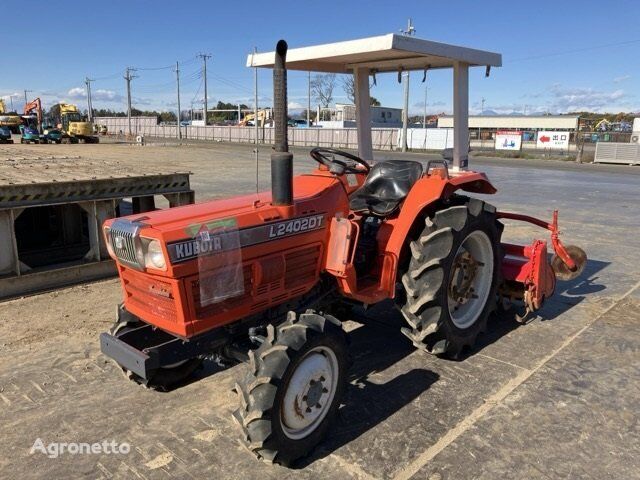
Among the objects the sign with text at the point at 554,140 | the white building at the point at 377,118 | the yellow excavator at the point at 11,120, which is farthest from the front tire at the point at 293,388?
the white building at the point at 377,118

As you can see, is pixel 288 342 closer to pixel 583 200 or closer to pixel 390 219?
pixel 390 219

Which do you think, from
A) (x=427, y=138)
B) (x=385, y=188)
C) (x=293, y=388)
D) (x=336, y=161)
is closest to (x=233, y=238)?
(x=293, y=388)

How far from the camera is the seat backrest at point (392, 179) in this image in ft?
13.7

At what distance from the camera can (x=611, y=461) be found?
2922 millimetres

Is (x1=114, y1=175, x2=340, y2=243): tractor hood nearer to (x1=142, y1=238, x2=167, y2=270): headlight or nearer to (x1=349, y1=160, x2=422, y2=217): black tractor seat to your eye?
(x1=142, y1=238, x2=167, y2=270): headlight

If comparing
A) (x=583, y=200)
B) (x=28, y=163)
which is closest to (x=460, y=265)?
(x=28, y=163)

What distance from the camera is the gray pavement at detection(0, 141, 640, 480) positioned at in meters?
2.88

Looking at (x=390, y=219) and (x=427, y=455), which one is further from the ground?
(x=390, y=219)

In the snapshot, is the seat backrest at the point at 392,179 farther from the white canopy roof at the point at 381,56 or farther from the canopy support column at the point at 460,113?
the white canopy roof at the point at 381,56

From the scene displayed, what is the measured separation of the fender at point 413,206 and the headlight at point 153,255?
1636 millimetres

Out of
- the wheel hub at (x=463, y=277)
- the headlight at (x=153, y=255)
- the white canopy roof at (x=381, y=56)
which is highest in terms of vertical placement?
the white canopy roof at (x=381, y=56)

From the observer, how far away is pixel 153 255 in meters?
2.84

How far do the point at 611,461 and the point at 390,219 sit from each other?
2.08 metres

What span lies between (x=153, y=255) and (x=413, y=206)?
196 centimetres
